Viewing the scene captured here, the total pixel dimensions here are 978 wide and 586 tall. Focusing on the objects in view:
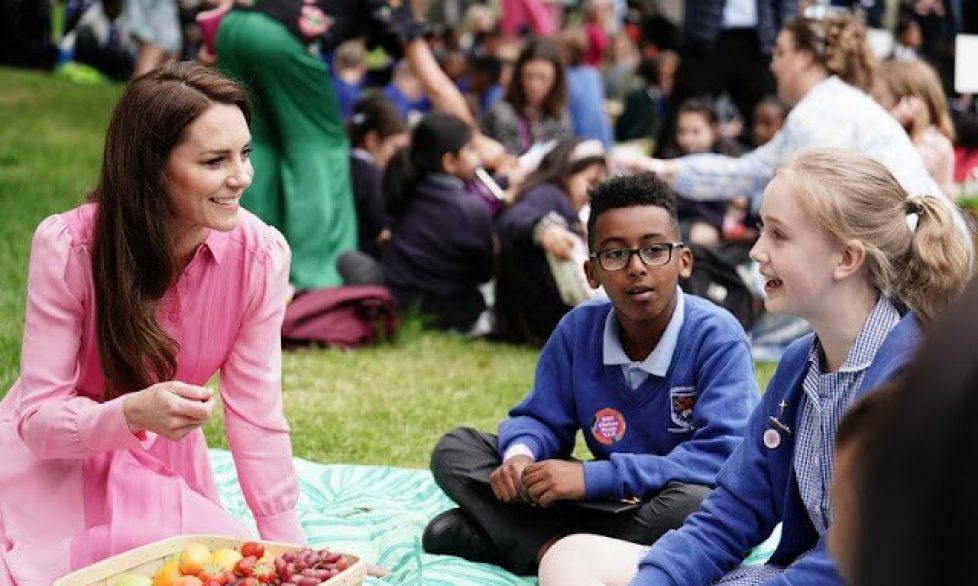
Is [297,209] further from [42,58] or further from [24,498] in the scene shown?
[42,58]

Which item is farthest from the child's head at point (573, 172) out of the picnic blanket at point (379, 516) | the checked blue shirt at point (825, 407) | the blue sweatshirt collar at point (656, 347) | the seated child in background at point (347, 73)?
the seated child in background at point (347, 73)

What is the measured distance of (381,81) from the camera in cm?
1140

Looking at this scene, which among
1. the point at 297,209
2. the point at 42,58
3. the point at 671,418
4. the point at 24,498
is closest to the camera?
the point at 24,498

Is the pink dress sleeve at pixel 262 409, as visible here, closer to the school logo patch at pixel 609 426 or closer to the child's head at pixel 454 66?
the school logo patch at pixel 609 426

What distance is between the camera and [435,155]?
250 inches

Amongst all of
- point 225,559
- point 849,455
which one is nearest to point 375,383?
point 225,559

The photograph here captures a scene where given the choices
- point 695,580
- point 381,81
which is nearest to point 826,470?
point 695,580

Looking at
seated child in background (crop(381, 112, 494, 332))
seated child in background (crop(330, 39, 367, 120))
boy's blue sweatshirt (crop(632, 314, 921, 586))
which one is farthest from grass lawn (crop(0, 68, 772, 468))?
seated child in background (crop(330, 39, 367, 120))

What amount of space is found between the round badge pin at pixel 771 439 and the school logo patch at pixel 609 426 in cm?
73

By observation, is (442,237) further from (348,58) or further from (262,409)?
(348,58)

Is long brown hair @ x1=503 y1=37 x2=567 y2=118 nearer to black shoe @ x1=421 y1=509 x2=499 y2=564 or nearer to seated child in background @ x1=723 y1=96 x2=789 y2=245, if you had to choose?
seated child in background @ x1=723 y1=96 x2=789 y2=245

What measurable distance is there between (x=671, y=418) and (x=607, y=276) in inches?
14.0

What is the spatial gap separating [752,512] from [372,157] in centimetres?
505

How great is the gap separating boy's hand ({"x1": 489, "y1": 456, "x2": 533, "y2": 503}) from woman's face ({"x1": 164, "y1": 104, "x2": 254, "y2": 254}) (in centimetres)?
86
